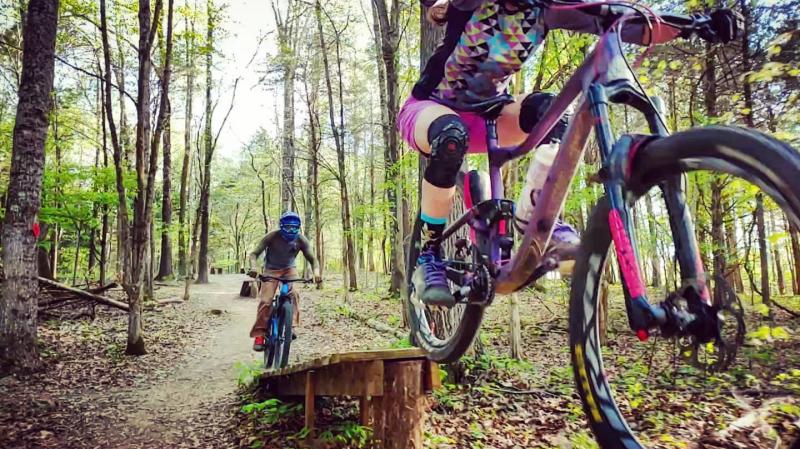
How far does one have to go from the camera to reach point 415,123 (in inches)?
91.2

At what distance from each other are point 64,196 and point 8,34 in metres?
6.97

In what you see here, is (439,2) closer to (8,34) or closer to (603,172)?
(603,172)

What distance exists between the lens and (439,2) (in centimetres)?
213

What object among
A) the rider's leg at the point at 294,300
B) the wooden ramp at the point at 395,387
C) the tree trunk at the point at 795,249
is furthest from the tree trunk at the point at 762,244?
the rider's leg at the point at 294,300

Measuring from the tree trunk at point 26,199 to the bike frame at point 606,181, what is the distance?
815 centimetres

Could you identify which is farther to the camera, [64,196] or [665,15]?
[64,196]

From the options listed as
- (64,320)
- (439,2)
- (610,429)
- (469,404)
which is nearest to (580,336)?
(610,429)

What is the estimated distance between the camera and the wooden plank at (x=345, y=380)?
4039 mm

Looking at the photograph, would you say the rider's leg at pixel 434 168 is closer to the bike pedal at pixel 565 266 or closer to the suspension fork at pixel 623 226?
the bike pedal at pixel 565 266

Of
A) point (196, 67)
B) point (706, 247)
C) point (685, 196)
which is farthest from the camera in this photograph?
point (196, 67)

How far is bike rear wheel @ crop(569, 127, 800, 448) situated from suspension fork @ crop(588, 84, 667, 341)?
4 centimetres

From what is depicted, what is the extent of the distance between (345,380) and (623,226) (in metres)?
3.72

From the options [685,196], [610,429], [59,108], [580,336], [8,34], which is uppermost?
[8,34]

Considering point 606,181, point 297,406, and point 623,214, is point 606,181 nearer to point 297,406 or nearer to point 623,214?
point 623,214
